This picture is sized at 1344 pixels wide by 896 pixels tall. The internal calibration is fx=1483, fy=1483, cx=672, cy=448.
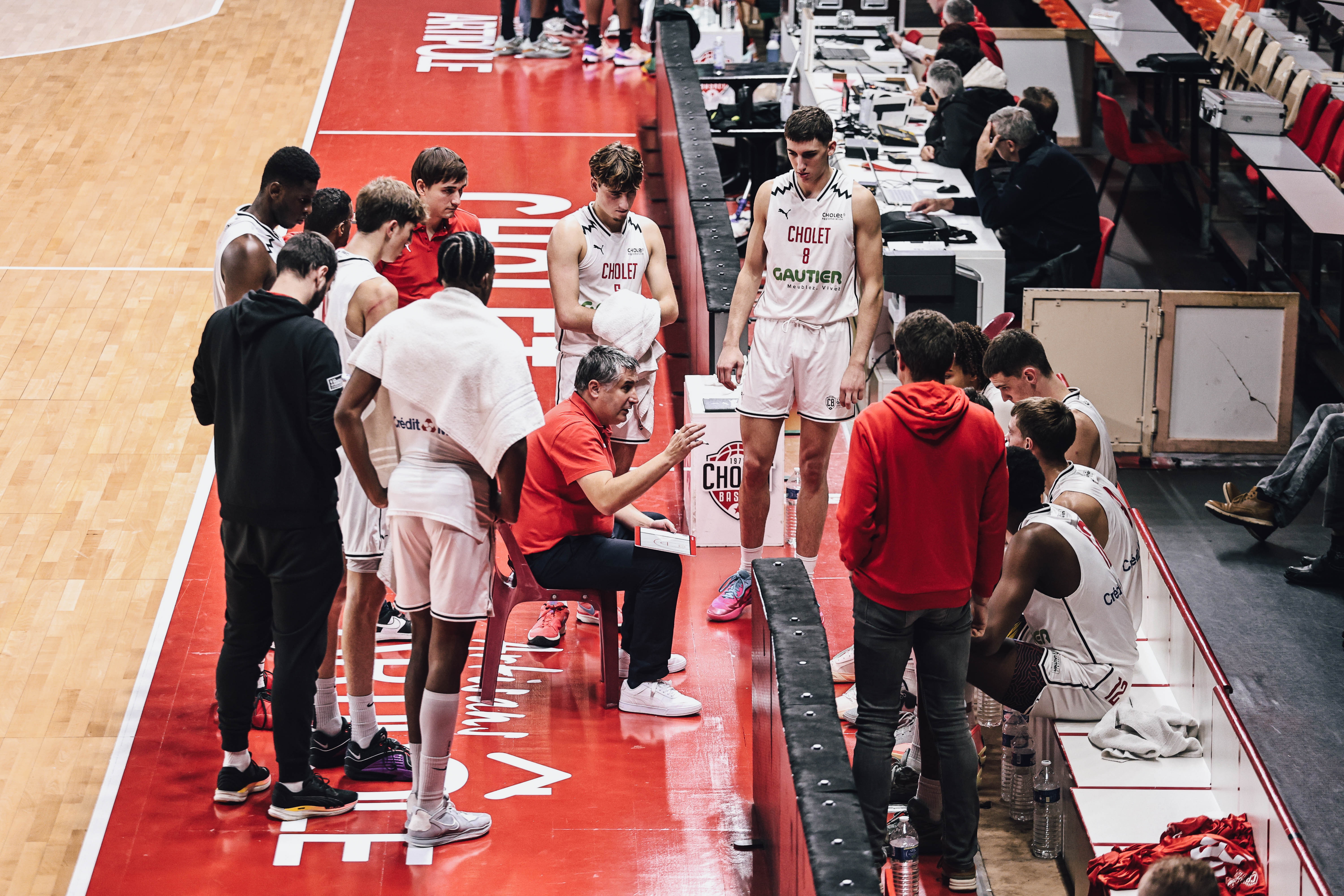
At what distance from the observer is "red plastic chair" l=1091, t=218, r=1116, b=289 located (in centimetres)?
836

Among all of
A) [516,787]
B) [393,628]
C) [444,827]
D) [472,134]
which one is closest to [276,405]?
[444,827]

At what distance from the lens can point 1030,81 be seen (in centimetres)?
1202

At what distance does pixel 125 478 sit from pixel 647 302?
9.04 ft

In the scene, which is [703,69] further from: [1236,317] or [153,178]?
[1236,317]

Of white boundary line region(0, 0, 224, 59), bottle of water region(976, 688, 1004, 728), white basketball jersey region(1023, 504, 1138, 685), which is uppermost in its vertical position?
white boundary line region(0, 0, 224, 59)

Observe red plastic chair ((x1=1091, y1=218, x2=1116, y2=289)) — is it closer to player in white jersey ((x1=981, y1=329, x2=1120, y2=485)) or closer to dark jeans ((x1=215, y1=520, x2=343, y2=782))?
player in white jersey ((x1=981, y1=329, x2=1120, y2=485))

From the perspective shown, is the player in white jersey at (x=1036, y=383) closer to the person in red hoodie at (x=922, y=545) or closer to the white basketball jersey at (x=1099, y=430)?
the white basketball jersey at (x=1099, y=430)

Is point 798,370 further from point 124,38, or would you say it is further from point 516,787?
point 124,38

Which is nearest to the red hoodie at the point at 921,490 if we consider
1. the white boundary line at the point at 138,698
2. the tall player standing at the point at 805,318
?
the tall player standing at the point at 805,318

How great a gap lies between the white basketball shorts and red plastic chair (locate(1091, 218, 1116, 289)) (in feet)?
10.8

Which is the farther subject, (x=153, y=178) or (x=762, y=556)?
(x=153, y=178)

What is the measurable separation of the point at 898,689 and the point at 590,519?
1.24 m

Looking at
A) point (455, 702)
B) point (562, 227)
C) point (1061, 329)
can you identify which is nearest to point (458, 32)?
point (1061, 329)

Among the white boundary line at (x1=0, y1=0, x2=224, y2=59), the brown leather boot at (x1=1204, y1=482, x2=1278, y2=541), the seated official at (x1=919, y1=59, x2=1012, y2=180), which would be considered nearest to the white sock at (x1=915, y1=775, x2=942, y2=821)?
the brown leather boot at (x1=1204, y1=482, x2=1278, y2=541)
